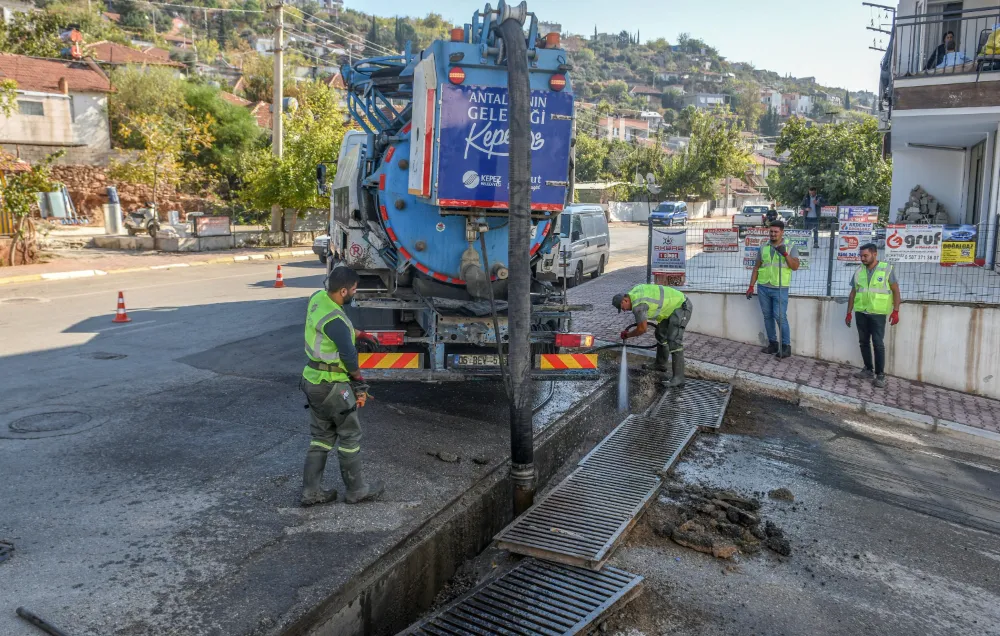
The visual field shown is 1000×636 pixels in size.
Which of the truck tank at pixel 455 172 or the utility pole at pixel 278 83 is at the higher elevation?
the utility pole at pixel 278 83

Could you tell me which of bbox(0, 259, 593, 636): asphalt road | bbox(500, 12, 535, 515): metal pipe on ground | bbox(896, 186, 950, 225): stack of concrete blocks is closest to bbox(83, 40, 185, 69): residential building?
bbox(0, 259, 593, 636): asphalt road

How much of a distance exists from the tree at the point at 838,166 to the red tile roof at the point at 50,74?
33.1m

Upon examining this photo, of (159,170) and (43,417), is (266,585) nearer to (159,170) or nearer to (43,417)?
(43,417)

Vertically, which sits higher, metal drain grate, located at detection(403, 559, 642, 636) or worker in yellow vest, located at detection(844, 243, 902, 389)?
worker in yellow vest, located at detection(844, 243, 902, 389)

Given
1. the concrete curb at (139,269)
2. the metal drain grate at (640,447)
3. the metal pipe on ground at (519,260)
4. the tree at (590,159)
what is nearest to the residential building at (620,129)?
the tree at (590,159)

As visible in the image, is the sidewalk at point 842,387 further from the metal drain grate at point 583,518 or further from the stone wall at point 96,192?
the stone wall at point 96,192

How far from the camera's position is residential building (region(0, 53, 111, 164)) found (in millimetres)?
34844

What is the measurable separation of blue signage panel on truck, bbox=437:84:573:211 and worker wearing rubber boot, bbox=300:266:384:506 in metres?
1.77

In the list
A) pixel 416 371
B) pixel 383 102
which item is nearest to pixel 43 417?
pixel 416 371

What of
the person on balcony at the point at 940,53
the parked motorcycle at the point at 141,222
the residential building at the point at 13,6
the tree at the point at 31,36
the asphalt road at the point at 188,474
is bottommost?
the asphalt road at the point at 188,474

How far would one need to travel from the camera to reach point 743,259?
37.2 feet

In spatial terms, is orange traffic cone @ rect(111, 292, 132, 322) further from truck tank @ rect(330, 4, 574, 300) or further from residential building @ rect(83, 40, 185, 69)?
residential building @ rect(83, 40, 185, 69)

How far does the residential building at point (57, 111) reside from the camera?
3484 cm

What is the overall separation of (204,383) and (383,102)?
12.7ft
